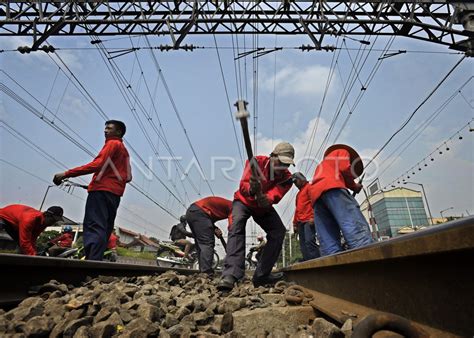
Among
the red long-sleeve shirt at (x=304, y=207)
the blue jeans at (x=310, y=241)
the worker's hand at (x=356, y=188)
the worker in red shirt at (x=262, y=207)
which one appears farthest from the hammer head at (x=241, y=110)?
the blue jeans at (x=310, y=241)

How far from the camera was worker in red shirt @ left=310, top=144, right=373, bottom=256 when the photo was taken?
126 inches

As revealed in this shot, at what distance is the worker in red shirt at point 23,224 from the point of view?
14.5 feet

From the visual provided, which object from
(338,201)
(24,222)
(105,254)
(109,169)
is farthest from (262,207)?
(105,254)

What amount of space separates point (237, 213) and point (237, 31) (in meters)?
7.57

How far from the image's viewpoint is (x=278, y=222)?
12.0 feet

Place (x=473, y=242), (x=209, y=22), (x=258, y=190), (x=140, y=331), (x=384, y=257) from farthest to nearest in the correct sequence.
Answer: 1. (x=209, y=22)
2. (x=258, y=190)
3. (x=140, y=331)
4. (x=384, y=257)
5. (x=473, y=242)

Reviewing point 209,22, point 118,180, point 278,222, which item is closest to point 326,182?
point 278,222

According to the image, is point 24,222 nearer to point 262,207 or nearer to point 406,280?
point 262,207

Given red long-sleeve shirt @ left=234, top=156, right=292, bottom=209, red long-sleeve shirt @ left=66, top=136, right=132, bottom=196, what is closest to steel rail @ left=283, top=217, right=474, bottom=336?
red long-sleeve shirt @ left=234, top=156, right=292, bottom=209

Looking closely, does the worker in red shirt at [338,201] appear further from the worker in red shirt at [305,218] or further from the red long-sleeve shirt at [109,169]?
the red long-sleeve shirt at [109,169]

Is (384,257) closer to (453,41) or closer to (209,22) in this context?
(209,22)

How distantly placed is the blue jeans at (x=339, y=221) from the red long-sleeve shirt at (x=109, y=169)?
2.58m

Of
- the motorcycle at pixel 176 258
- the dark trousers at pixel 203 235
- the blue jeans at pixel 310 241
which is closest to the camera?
the dark trousers at pixel 203 235

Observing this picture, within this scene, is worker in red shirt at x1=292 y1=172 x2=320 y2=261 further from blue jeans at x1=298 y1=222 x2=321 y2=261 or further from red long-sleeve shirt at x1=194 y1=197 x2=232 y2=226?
red long-sleeve shirt at x1=194 y1=197 x2=232 y2=226
